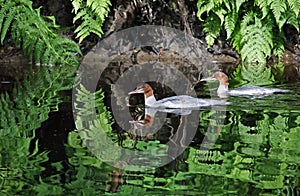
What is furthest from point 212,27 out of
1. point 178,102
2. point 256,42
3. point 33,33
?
point 178,102

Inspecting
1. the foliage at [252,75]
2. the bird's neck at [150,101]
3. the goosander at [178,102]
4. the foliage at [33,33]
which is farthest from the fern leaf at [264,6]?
the bird's neck at [150,101]

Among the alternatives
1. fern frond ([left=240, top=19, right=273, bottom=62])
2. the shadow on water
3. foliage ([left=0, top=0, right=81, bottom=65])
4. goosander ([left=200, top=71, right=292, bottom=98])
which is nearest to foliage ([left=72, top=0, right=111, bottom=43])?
foliage ([left=0, top=0, right=81, bottom=65])

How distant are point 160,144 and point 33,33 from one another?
17.9 ft

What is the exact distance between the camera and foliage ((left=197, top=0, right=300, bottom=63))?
10.6m

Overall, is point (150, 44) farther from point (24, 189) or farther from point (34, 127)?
point (24, 189)

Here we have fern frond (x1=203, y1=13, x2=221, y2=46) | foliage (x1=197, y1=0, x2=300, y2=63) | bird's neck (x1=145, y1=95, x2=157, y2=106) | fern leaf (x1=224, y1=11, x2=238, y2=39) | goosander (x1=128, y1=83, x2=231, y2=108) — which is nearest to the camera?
goosander (x1=128, y1=83, x2=231, y2=108)

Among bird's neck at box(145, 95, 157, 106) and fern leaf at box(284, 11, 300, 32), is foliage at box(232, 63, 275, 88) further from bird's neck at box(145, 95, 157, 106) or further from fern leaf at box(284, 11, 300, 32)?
bird's neck at box(145, 95, 157, 106)

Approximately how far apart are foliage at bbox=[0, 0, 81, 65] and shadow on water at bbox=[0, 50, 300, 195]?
272 cm

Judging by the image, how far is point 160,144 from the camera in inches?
200

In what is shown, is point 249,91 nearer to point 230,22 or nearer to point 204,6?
point 204,6

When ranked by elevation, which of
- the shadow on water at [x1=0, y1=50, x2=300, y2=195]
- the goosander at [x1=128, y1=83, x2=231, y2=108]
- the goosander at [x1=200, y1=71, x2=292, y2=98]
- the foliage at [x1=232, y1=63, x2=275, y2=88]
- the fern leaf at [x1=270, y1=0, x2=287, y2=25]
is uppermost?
the fern leaf at [x1=270, y1=0, x2=287, y2=25]

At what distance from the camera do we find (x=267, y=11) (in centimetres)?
1046

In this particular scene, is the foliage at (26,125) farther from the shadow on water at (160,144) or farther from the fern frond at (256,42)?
the fern frond at (256,42)

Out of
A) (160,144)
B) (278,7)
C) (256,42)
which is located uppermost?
(278,7)
